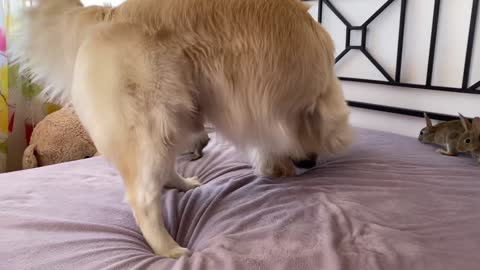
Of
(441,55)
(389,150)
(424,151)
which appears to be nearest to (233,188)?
(389,150)

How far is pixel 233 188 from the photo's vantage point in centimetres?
135

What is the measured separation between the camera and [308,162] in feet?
5.01

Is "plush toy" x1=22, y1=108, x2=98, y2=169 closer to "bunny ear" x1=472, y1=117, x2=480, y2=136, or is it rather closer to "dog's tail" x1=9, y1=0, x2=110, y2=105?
"dog's tail" x1=9, y1=0, x2=110, y2=105

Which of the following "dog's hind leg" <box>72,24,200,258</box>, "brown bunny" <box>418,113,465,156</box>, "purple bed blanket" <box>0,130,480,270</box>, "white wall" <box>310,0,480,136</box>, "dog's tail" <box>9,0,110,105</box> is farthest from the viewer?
"white wall" <box>310,0,480,136</box>

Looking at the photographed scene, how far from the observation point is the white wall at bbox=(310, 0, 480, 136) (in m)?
1.72

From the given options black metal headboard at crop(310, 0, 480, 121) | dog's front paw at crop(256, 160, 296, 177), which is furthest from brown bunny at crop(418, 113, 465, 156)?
dog's front paw at crop(256, 160, 296, 177)

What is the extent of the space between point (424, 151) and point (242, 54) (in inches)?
37.9

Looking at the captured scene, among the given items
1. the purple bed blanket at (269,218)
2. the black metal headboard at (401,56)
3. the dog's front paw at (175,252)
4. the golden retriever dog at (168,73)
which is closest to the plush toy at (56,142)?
the purple bed blanket at (269,218)

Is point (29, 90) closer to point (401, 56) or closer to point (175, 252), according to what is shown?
point (175, 252)

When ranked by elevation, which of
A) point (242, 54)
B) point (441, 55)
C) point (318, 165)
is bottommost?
point (318, 165)

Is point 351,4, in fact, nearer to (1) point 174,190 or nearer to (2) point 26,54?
(1) point 174,190

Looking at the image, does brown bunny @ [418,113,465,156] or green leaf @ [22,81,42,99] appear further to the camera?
green leaf @ [22,81,42,99]

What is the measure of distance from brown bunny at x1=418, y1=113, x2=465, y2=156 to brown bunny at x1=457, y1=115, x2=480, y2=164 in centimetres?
3

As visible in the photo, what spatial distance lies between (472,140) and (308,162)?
63 cm
